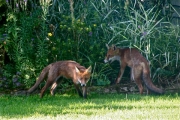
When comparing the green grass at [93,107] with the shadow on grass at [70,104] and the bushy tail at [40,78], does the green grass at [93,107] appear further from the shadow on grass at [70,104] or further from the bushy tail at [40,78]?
the bushy tail at [40,78]

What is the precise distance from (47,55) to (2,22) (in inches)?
73.0

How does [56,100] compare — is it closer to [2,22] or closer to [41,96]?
[41,96]

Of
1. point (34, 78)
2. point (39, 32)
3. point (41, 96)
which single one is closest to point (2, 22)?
point (39, 32)

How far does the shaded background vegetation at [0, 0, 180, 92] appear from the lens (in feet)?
35.0

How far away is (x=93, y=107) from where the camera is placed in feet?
27.5

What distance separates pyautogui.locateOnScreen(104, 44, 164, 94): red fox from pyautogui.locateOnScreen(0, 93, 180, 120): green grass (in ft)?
1.08

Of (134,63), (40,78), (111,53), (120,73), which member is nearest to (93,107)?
(40,78)

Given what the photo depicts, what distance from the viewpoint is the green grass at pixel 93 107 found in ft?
24.7

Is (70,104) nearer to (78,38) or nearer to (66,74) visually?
(66,74)

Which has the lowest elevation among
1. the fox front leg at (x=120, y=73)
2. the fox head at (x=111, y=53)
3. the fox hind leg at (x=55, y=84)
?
the fox hind leg at (x=55, y=84)

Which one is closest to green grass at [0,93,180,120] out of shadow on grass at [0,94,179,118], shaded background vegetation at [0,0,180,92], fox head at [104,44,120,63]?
shadow on grass at [0,94,179,118]

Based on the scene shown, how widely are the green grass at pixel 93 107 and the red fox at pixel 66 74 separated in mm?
226

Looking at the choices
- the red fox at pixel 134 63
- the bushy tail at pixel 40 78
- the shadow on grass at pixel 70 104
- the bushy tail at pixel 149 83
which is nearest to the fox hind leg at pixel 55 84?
the shadow on grass at pixel 70 104

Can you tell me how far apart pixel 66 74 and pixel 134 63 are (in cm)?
151
